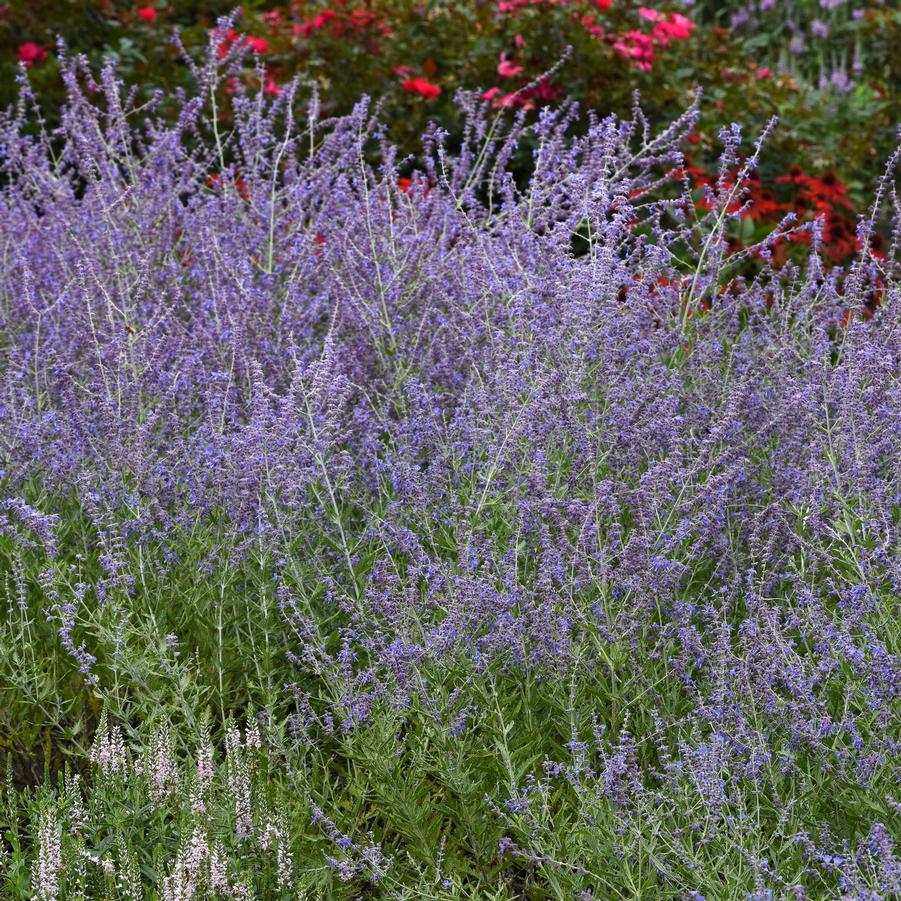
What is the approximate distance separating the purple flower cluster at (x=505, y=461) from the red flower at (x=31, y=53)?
8.32 ft

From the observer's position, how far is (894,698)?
2.75 metres

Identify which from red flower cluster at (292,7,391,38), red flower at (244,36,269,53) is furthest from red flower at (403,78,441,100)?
red flower at (244,36,269,53)

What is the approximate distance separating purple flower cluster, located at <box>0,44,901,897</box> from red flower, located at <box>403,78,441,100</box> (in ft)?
6.44

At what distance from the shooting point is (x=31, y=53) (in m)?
7.48

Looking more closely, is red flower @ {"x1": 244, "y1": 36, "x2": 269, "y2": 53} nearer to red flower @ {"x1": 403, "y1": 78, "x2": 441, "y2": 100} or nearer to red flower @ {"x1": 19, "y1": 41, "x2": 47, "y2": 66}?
red flower @ {"x1": 403, "y1": 78, "x2": 441, "y2": 100}

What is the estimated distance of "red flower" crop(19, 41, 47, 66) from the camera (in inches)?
294

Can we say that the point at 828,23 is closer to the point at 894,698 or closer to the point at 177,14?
the point at 177,14

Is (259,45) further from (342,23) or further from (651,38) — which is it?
(651,38)

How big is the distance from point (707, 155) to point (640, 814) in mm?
5362

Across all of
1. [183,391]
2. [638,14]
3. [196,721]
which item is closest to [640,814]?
[196,721]

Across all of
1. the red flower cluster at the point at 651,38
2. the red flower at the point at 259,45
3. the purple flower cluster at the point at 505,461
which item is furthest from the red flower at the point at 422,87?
the purple flower cluster at the point at 505,461

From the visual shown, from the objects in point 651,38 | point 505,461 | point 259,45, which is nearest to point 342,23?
point 259,45

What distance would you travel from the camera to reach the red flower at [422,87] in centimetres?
698

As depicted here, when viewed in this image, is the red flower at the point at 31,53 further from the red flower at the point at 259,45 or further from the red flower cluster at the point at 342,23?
the red flower cluster at the point at 342,23
